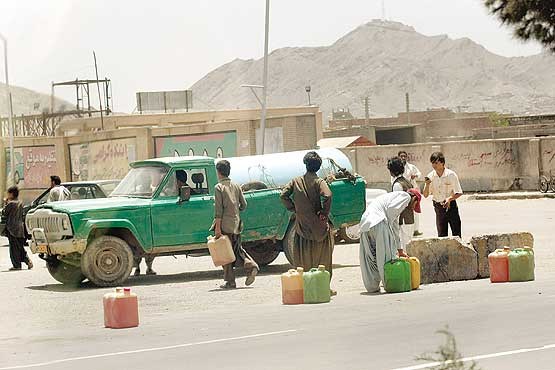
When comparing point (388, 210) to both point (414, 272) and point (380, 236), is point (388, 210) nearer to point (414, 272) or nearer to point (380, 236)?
point (380, 236)

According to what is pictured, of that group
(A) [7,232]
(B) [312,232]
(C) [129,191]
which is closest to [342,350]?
(B) [312,232]

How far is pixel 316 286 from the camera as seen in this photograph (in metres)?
14.5

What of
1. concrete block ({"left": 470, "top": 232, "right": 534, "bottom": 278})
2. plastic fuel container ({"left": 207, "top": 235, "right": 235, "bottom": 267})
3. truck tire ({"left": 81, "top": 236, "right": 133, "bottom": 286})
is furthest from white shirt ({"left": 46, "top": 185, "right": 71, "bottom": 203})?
concrete block ({"left": 470, "top": 232, "right": 534, "bottom": 278})

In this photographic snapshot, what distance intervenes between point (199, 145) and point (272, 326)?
40679mm

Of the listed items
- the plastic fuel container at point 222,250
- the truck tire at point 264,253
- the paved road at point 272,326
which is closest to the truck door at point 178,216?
the paved road at point 272,326

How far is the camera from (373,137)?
257ft

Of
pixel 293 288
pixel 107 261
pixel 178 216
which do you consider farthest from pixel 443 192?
pixel 293 288

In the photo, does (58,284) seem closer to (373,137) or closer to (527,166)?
(527,166)

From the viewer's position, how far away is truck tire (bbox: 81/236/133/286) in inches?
723

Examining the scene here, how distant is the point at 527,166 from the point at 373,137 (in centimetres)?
3630

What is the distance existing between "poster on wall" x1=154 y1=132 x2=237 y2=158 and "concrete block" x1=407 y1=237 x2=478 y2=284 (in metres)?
34.2

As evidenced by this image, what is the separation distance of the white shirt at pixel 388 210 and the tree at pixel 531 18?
1295 cm

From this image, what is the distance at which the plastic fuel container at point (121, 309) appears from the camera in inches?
519

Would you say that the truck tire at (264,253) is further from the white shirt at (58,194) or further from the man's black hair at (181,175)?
the white shirt at (58,194)
